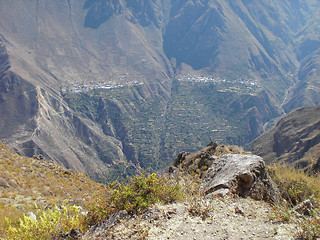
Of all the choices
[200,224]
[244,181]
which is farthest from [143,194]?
[244,181]

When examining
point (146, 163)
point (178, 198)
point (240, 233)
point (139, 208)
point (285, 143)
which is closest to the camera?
point (240, 233)

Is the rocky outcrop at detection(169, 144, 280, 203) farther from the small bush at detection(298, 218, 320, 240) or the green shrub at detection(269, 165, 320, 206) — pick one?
the small bush at detection(298, 218, 320, 240)

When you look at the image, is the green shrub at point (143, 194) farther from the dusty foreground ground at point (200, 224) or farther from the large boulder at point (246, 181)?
the large boulder at point (246, 181)

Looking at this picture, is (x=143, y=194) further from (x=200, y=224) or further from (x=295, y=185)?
(x=295, y=185)

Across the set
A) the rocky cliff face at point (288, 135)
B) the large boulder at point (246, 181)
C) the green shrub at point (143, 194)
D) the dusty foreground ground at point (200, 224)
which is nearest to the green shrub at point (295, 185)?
the large boulder at point (246, 181)

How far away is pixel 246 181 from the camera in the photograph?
617 centimetres

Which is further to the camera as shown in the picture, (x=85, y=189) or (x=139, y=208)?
(x=85, y=189)

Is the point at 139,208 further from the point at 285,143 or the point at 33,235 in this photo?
the point at 285,143

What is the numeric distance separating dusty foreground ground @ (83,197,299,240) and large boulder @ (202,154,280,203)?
80 cm

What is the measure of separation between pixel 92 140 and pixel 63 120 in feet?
73.6

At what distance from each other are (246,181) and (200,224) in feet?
8.18

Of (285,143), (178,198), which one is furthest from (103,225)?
(285,143)

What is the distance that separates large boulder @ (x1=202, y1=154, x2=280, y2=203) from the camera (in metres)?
5.98

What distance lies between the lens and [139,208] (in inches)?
188
